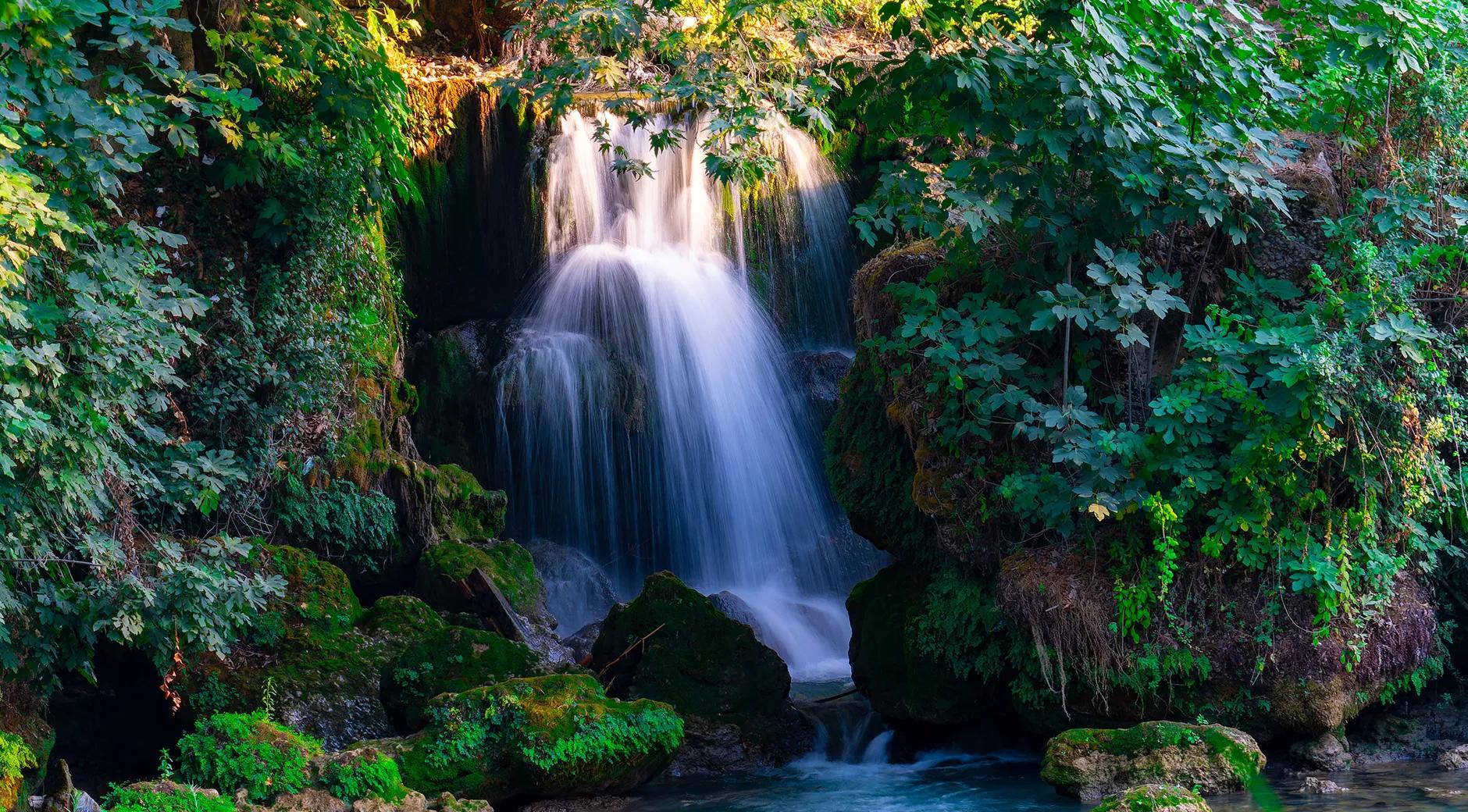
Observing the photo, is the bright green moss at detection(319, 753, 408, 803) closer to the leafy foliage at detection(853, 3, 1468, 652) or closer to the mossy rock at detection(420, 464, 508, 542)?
the leafy foliage at detection(853, 3, 1468, 652)

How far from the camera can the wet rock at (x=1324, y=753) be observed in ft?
21.9

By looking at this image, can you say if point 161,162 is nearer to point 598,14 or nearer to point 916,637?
point 598,14

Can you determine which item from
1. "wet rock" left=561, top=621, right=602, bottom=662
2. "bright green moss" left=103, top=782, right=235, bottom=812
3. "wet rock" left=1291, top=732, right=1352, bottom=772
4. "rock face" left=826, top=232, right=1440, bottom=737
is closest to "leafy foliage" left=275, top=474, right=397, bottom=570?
"wet rock" left=561, top=621, right=602, bottom=662

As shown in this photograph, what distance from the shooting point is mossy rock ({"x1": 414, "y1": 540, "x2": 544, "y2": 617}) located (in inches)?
397

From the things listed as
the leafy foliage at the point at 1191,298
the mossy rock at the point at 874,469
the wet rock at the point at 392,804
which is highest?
the leafy foliage at the point at 1191,298

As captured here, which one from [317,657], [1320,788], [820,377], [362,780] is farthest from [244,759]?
[820,377]

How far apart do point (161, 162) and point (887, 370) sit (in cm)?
581

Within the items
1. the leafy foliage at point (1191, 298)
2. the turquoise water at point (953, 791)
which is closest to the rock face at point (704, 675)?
the turquoise water at point (953, 791)

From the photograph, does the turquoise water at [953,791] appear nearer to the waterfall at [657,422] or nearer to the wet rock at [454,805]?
the wet rock at [454,805]

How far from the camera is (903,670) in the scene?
805 cm

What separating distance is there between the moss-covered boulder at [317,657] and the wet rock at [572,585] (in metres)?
3.38

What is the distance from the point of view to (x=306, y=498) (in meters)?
9.74

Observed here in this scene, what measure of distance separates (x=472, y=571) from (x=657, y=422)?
4264 millimetres

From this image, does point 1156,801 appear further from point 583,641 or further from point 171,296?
point 583,641
